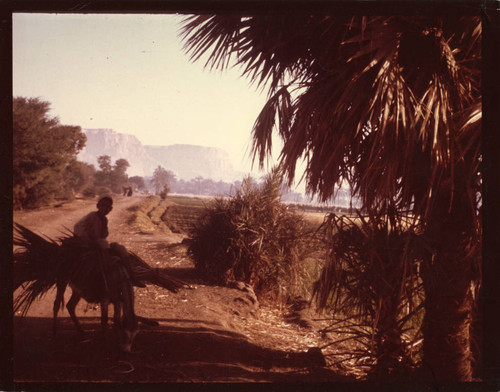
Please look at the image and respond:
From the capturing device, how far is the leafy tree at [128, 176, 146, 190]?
13.3 ft

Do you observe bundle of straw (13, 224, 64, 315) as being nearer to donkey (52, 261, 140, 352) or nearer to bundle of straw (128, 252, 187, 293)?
donkey (52, 261, 140, 352)

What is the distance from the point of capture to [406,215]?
3982 millimetres

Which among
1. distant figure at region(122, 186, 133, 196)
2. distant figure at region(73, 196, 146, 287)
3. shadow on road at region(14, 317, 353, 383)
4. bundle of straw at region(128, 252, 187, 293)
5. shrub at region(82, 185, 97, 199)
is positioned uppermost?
distant figure at region(122, 186, 133, 196)

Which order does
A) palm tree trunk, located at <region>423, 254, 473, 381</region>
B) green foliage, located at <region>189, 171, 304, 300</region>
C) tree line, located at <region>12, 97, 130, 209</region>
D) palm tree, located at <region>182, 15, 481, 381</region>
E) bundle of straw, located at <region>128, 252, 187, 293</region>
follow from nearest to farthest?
1. palm tree, located at <region>182, 15, 481, 381</region>
2. tree line, located at <region>12, 97, 130, 209</region>
3. palm tree trunk, located at <region>423, 254, 473, 381</region>
4. bundle of straw, located at <region>128, 252, 187, 293</region>
5. green foliage, located at <region>189, 171, 304, 300</region>

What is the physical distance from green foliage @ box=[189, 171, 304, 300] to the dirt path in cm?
131

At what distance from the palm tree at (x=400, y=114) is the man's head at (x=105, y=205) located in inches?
69.0

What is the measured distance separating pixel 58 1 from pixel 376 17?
2.84 meters

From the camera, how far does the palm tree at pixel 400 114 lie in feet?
11.1

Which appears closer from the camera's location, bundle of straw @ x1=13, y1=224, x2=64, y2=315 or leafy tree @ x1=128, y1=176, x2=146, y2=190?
bundle of straw @ x1=13, y1=224, x2=64, y2=315

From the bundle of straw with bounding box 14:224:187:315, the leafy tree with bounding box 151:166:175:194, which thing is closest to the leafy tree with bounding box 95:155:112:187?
the leafy tree with bounding box 151:166:175:194

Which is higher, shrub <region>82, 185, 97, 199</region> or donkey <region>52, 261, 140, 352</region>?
shrub <region>82, 185, 97, 199</region>

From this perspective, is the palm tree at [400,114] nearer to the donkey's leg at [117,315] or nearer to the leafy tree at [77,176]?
the leafy tree at [77,176]

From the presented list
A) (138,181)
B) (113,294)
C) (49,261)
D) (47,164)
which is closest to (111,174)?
(138,181)

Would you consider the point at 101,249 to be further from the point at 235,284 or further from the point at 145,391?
the point at 235,284
